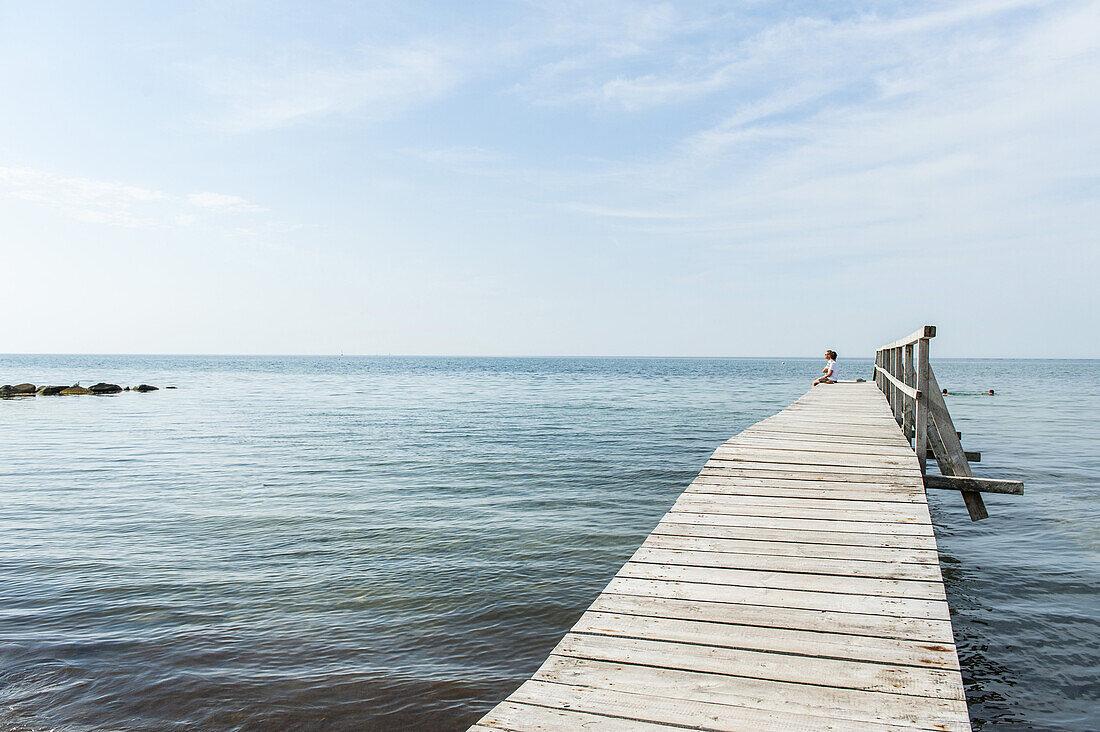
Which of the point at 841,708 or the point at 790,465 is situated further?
the point at 790,465

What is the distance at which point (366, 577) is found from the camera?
25.5 feet

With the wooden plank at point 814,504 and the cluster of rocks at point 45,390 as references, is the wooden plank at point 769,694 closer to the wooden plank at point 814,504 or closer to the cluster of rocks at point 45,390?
the wooden plank at point 814,504

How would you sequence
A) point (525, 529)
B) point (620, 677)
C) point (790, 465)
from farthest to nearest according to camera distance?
1. point (525, 529)
2. point (790, 465)
3. point (620, 677)

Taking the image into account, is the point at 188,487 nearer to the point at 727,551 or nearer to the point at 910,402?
the point at 727,551

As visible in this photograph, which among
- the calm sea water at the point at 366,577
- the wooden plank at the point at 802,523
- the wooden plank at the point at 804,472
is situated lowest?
the calm sea water at the point at 366,577

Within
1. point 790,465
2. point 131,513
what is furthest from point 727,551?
point 131,513

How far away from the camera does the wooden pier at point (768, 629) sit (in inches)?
109

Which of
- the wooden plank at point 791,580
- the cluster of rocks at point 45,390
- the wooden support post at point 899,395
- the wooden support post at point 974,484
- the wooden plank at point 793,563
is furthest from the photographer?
the cluster of rocks at point 45,390

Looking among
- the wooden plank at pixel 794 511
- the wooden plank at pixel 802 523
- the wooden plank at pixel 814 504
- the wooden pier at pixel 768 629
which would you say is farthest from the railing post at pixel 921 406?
the wooden plank at pixel 802 523

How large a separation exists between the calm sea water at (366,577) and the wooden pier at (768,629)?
1576mm

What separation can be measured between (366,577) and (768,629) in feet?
17.7

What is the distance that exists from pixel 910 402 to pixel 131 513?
12516 mm

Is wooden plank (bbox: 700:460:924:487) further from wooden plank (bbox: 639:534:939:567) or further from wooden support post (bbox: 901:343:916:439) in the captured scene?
wooden support post (bbox: 901:343:916:439)

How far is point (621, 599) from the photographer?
3.94 metres
